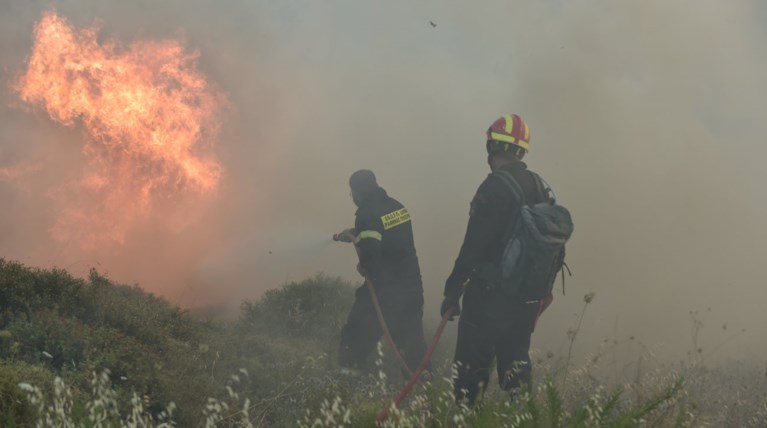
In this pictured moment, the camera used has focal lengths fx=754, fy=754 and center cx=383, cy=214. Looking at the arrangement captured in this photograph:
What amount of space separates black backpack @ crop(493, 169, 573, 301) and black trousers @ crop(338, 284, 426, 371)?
2.43 meters

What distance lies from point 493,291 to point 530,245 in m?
0.46

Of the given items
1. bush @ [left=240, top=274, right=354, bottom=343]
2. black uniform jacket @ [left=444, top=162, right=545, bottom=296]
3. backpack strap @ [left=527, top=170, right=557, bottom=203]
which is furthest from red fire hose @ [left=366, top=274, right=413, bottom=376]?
backpack strap @ [left=527, top=170, right=557, bottom=203]

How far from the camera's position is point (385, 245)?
24.9 ft

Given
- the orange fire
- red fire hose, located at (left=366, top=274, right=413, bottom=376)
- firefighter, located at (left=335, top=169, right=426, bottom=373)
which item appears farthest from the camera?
the orange fire

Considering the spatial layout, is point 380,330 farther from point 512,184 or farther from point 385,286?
point 512,184

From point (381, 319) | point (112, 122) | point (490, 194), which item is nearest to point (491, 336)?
point (490, 194)

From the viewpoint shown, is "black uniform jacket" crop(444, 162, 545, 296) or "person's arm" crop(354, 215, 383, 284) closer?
"black uniform jacket" crop(444, 162, 545, 296)

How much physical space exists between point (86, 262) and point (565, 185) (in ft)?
29.9

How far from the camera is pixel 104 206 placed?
1116 cm

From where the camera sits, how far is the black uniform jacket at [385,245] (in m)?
7.43

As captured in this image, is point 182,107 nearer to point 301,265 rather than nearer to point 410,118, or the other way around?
point 301,265

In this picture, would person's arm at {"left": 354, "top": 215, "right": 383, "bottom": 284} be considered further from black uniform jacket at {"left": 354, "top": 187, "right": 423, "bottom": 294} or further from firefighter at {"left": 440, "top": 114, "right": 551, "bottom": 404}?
firefighter at {"left": 440, "top": 114, "right": 551, "bottom": 404}

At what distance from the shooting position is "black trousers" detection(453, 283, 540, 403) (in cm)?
552

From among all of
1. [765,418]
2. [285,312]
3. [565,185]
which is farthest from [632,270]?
[765,418]
